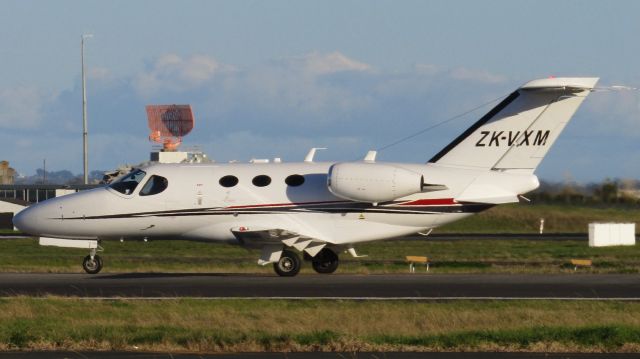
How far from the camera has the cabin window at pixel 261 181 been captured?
1251 inches

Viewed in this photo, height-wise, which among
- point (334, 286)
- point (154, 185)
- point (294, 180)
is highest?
point (294, 180)

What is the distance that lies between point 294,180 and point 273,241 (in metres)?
1.74

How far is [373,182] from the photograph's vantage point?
1208 inches

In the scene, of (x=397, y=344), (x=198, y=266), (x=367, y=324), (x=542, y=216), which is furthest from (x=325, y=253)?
(x=542, y=216)

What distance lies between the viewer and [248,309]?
22.6 m

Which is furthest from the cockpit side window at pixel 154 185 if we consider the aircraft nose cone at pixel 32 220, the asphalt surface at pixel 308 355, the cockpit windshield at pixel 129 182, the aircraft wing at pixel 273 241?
the asphalt surface at pixel 308 355

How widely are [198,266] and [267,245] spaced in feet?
19.3

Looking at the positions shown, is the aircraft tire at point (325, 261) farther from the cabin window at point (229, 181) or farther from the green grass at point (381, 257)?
the cabin window at point (229, 181)

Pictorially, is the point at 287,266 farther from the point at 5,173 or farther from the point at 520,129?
the point at 5,173

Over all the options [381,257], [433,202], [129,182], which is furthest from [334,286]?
[381,257]

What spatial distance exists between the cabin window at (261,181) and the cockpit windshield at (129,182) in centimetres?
318

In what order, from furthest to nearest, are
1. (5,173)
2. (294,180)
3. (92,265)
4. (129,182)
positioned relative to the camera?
1. (5,173)
2. (92,265)
3. (129,182)
4. (294,180)

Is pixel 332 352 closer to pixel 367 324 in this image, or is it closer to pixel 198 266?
pixel 367 324

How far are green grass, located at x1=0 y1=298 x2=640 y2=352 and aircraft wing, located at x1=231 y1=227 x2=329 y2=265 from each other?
7289mm
